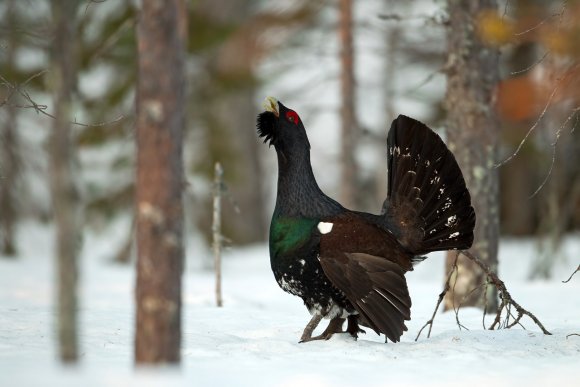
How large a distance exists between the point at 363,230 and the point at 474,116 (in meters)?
2.77

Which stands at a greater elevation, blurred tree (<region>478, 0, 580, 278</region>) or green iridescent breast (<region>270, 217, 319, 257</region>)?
blurred tree (<region>478, 0, 580, 278</region>)

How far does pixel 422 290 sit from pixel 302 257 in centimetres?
518

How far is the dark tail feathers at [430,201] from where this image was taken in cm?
698

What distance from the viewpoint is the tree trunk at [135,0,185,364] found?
178 inches

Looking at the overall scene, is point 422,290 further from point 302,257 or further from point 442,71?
point 302,257

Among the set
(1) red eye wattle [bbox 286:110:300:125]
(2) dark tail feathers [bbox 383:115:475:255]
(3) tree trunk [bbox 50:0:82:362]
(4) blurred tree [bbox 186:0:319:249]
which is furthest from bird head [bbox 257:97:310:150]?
(4) blurred tree [bbox 186:0:319:249]

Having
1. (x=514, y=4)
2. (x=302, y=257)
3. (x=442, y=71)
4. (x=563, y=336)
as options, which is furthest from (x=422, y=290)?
(x=514, y=4)

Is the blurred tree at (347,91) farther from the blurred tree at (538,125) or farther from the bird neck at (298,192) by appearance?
the bird neck at (298,192)

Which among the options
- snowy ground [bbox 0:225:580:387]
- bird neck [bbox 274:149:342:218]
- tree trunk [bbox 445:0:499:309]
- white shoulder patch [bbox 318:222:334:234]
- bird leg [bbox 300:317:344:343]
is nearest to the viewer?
snowy ground [bbox 0:225:580:387]

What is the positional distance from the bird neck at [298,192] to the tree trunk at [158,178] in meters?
2.11

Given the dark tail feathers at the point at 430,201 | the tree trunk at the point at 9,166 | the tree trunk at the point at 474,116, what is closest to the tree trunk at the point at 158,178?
the dark tail feathers at the point at 430,201

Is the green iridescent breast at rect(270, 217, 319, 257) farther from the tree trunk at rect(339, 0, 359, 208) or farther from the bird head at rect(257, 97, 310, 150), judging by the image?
the tree trunk at rect(339, 0, 359, 208)

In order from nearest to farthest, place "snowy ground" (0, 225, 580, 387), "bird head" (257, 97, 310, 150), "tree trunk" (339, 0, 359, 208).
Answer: "snowy ground" (0, 225, 580, 387), "bird head" (257, 97, 310, 150), "tree trunk" (339, 0, 359, 208)

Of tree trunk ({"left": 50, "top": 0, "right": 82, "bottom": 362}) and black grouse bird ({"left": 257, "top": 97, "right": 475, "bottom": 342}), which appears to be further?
black grouse bird ({"left": 257, "top": 97, "right": 475, "bottom": 342})
